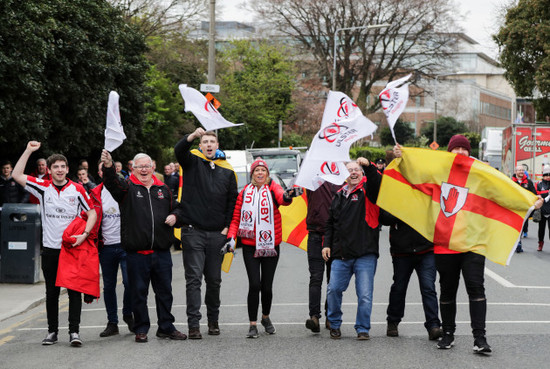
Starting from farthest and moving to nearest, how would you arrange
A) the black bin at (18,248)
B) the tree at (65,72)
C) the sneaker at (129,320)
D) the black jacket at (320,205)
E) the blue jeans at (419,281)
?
the tree at (65,72) < the black bin at (18,248) < the black jacket at (320,205) < the sneaker at (129,320) < the blue jeans at (419,281)

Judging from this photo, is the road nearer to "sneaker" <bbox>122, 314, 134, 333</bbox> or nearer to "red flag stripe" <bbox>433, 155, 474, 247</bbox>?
"sneaker" <bbox>122, 314, 134, 333</bbox>

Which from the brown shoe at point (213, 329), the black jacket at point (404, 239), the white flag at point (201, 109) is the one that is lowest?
the brown shoe at point (213, 329)

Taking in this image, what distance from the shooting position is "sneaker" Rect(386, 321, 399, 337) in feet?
26.9

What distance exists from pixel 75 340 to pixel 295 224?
335 centimetres

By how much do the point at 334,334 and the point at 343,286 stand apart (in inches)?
19.6

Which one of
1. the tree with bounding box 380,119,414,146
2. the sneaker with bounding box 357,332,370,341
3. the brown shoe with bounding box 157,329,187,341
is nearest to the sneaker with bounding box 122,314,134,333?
the brown shoe with bounding box 157,329,187,341

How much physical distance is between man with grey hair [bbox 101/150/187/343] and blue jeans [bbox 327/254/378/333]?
1.55 meters

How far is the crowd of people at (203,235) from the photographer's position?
8070 mm

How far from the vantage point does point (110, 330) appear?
8.50 m

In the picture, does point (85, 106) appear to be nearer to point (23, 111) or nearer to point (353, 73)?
point (23, 111)

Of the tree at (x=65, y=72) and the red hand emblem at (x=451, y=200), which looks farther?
the tree at (x=65, y=72)

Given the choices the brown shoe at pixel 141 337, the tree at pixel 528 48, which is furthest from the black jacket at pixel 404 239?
the tree at pixel 528 48

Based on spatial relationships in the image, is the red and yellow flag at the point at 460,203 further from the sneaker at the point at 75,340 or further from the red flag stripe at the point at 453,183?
the sneaker at the point at 75,340

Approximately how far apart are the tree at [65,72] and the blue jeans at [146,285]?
796 centimetres
